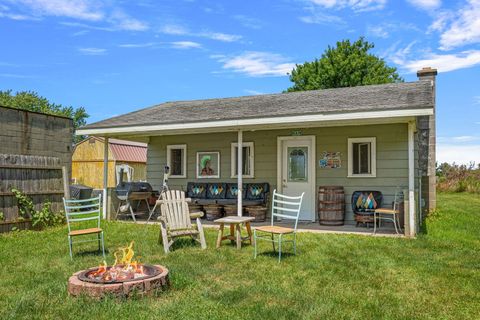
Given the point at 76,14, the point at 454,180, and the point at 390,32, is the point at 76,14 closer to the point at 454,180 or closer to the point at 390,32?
the point at 390,32

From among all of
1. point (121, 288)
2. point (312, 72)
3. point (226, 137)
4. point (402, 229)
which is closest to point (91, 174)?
point (312, 72)

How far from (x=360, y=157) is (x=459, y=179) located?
13.9 metres

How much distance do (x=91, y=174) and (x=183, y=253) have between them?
21481mm

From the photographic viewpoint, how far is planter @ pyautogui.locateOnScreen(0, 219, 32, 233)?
833 cm

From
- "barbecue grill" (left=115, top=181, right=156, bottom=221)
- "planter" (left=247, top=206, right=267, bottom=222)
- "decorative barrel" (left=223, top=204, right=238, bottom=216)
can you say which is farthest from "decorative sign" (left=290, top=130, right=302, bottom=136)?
"barbecue grill" (left=115, top=181, right=156, bottom=221)

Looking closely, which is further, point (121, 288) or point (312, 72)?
point (312, 72)

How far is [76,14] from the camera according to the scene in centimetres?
1191

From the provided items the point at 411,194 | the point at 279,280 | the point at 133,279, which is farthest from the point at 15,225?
the point at 411,194

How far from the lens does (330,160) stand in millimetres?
10203

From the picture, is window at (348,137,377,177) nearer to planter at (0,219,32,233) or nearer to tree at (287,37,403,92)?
planter at (0,219,32,233)

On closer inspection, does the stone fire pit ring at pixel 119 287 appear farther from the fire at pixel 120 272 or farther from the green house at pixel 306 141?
the green house at pixel 306 141

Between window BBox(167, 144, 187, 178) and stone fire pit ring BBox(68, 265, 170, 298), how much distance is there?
769 centimetres

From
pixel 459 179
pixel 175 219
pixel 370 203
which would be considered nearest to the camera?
pixel 175 219

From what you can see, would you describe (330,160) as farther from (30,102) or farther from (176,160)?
(30,102)
